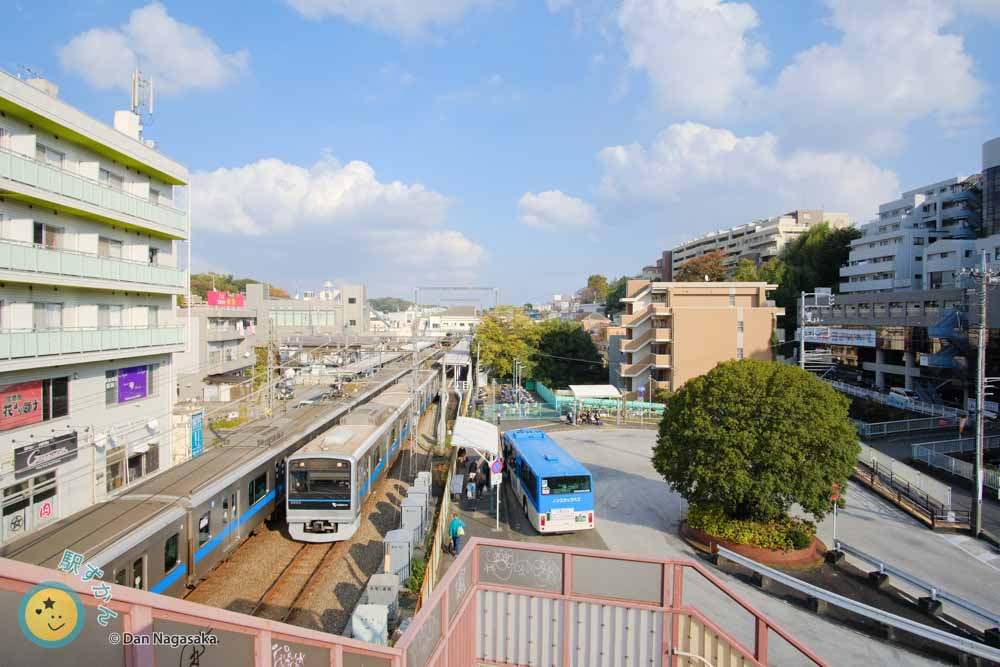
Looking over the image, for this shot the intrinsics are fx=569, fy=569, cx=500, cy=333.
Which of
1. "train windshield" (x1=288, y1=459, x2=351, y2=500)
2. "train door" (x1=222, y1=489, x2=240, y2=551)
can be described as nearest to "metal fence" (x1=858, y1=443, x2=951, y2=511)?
"train windshield" (x1=288, y1=459, x2=351, y2=500)

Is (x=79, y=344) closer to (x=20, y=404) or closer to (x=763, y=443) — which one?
(x=20, y=404)

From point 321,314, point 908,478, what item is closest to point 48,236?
point 908,478

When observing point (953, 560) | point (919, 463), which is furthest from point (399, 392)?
point (919, 463)

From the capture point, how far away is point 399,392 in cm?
2381

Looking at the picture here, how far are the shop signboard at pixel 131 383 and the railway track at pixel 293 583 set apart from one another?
26.4 feet

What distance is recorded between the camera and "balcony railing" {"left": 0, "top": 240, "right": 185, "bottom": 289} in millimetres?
12648

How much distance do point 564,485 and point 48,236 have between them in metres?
14.7

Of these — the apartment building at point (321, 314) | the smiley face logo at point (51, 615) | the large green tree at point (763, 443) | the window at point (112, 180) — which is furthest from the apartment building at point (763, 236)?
the smiley face logo at point (51, 615)

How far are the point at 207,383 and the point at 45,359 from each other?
72.1ft

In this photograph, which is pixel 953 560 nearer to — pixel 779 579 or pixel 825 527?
pixel 825 527

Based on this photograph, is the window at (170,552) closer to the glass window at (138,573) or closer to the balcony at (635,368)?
the glass window at (138,573)

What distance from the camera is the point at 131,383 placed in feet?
57.0

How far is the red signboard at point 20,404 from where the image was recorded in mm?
12828

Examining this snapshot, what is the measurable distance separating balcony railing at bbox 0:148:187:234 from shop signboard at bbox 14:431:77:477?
6.10m
